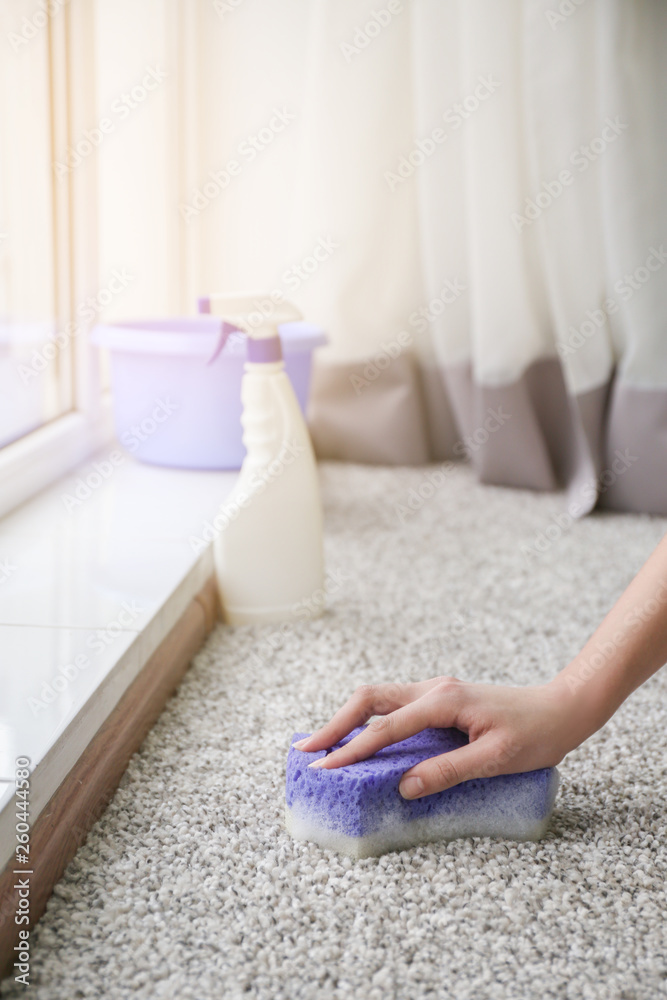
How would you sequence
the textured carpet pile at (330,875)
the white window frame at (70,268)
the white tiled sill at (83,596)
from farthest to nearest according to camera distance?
the white window frame at (70,268), the white tiled sill at (83,596), the textured carpet pile at (330,875)

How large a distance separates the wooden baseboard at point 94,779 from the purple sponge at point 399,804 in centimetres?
14

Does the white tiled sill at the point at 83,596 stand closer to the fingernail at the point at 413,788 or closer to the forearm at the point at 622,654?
the fingernail at the point at 413,788

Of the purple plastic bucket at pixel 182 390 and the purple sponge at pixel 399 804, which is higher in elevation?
the purple plastic bucket at pixel 182 390

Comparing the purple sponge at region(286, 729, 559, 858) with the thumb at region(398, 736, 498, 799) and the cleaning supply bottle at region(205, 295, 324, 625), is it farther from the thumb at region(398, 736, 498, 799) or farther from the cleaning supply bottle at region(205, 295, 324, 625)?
the cleaning supply bottle at region(205, 295, 324, 625)

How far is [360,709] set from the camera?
0.66 m

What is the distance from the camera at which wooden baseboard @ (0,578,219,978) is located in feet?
1.68

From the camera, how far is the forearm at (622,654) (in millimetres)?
616

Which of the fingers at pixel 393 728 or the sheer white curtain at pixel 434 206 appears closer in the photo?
the fingers at pixel 393 728

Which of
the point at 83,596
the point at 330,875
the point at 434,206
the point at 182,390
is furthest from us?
the point at 434,206

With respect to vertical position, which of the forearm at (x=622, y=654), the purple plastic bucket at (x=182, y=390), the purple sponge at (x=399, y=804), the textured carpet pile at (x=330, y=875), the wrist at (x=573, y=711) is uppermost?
the purple plastic bucket at (x=182, y=390)

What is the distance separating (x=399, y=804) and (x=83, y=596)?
40 cm

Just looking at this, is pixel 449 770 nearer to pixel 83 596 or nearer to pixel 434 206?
pixel 83 596

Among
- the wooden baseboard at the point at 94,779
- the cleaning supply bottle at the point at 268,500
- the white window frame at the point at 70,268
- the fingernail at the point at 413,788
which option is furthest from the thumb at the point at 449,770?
the white window frame at the point at 70,268

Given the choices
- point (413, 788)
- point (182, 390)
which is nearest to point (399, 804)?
point (413, 788)
